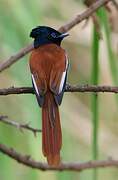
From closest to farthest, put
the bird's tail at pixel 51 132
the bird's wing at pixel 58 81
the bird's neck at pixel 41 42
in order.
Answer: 1. the bird's tail at pixel 51 132
2. the bird's wing at pixel 58 81
3. the bird's neck at pixel 41 42

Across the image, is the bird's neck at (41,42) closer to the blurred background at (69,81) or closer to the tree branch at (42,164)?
the blurred background at (69,81)

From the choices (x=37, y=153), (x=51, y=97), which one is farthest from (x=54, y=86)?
(x=37, y=153)

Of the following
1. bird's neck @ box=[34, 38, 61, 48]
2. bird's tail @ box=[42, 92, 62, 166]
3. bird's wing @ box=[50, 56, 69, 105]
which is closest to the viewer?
bird's tail @ box=[42, 92, 62, 166]

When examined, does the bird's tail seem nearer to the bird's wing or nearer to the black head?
the bird's wing

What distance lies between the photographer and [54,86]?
2219 mm

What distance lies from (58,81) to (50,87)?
4 centimetres

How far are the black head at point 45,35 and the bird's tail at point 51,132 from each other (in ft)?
1.30

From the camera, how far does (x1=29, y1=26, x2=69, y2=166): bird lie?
202 cm

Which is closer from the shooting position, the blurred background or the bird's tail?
the bird's tail

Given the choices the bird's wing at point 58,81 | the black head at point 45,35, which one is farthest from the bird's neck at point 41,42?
the bird's wing at point 58,81

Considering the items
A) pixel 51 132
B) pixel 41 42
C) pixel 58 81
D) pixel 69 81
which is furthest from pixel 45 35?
pixel 69 81

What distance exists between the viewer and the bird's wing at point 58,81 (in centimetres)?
219

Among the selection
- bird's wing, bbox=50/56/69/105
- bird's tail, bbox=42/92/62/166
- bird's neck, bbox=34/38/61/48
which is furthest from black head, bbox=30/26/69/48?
bird's tail, bbox=42/92/62/166

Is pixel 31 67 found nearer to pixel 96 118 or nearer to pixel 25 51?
pixel 25 51
